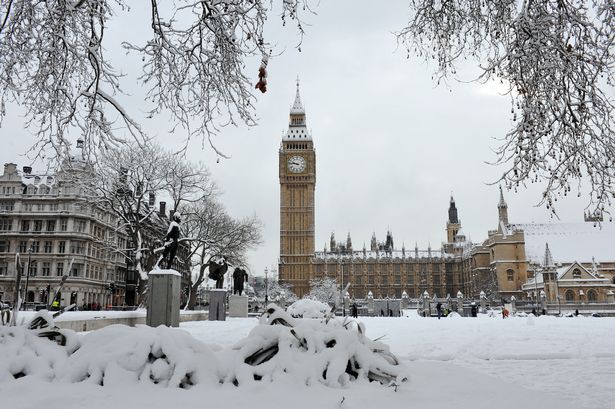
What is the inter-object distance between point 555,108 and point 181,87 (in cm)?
485

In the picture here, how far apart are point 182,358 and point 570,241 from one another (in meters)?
90.7

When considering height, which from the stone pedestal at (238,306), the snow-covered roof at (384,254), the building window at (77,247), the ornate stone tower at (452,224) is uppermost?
the ornate stone tower at (452,224)

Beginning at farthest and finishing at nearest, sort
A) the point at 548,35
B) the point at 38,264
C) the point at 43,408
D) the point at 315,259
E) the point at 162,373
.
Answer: the point at 315,259 → the point at 38,264 → the point at 548,35 → the point at 162,373 → the point at 43,408

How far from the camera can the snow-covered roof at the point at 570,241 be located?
79562mm

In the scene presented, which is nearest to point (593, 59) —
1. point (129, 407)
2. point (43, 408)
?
point (129, 407)

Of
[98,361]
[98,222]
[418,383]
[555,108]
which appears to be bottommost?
[418,383]

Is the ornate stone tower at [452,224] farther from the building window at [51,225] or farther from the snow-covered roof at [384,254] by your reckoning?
the building window at [51,225]

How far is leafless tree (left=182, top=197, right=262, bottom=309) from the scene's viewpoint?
3184 centimetres

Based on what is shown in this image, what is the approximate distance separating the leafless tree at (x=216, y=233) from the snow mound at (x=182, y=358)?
26.9 m

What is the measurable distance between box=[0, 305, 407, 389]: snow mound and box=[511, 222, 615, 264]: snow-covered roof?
85.0m

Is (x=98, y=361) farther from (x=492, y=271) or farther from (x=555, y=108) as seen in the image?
(x=492, y=271)

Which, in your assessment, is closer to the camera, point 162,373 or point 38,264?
point 162,373

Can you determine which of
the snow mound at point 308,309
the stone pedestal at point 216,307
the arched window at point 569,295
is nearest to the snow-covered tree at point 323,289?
the arched window at point 569,295

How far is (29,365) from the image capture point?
354cm
